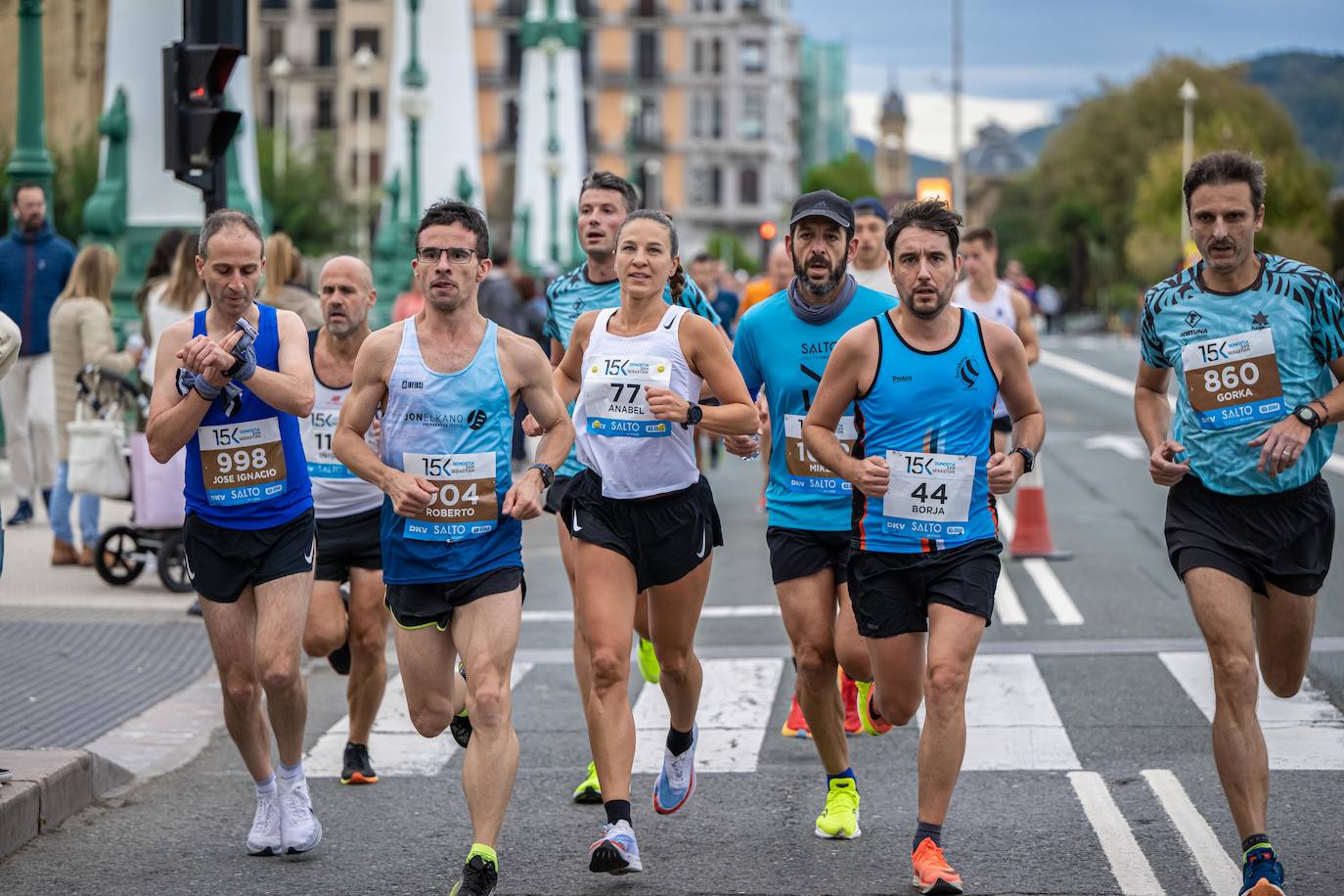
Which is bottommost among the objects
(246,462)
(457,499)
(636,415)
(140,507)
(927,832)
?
(927,832)

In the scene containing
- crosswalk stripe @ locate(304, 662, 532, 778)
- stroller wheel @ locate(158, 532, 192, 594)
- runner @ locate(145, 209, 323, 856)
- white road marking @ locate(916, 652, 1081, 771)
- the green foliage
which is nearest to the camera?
runner @ locate(145, 209, 323, 856)

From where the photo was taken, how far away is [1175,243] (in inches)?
3366

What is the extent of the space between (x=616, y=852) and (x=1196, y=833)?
2.10m

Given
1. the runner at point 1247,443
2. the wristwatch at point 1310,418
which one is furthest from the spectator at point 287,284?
the wristwatch at point 1310,418

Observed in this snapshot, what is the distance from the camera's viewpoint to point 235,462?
22.9ft

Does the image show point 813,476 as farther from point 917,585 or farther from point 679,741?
point 679,741

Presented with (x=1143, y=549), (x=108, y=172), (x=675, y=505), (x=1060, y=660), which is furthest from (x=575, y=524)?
(x=108, y=172)

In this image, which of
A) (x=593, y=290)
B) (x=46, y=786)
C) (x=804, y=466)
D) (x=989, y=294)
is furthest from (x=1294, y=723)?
(x=46, y=786)

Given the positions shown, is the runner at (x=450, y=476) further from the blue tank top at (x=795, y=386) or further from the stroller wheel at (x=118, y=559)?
the stroller wheel at (x=118, y=559)

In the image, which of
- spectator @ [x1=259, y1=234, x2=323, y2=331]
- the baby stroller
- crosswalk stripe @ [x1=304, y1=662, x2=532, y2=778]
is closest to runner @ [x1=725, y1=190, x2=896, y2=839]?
crosswalk stripe @ [x1=304, y1=662, x2=532, y2=778]

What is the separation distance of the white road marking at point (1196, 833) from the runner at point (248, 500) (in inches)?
120

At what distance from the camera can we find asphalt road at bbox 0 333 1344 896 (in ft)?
21.8

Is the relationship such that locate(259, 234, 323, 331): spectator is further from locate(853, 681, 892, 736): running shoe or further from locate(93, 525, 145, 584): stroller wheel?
locate(853, 681, 892, 736): running shoe

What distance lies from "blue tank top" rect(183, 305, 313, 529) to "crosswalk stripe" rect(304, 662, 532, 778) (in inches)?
57.8
